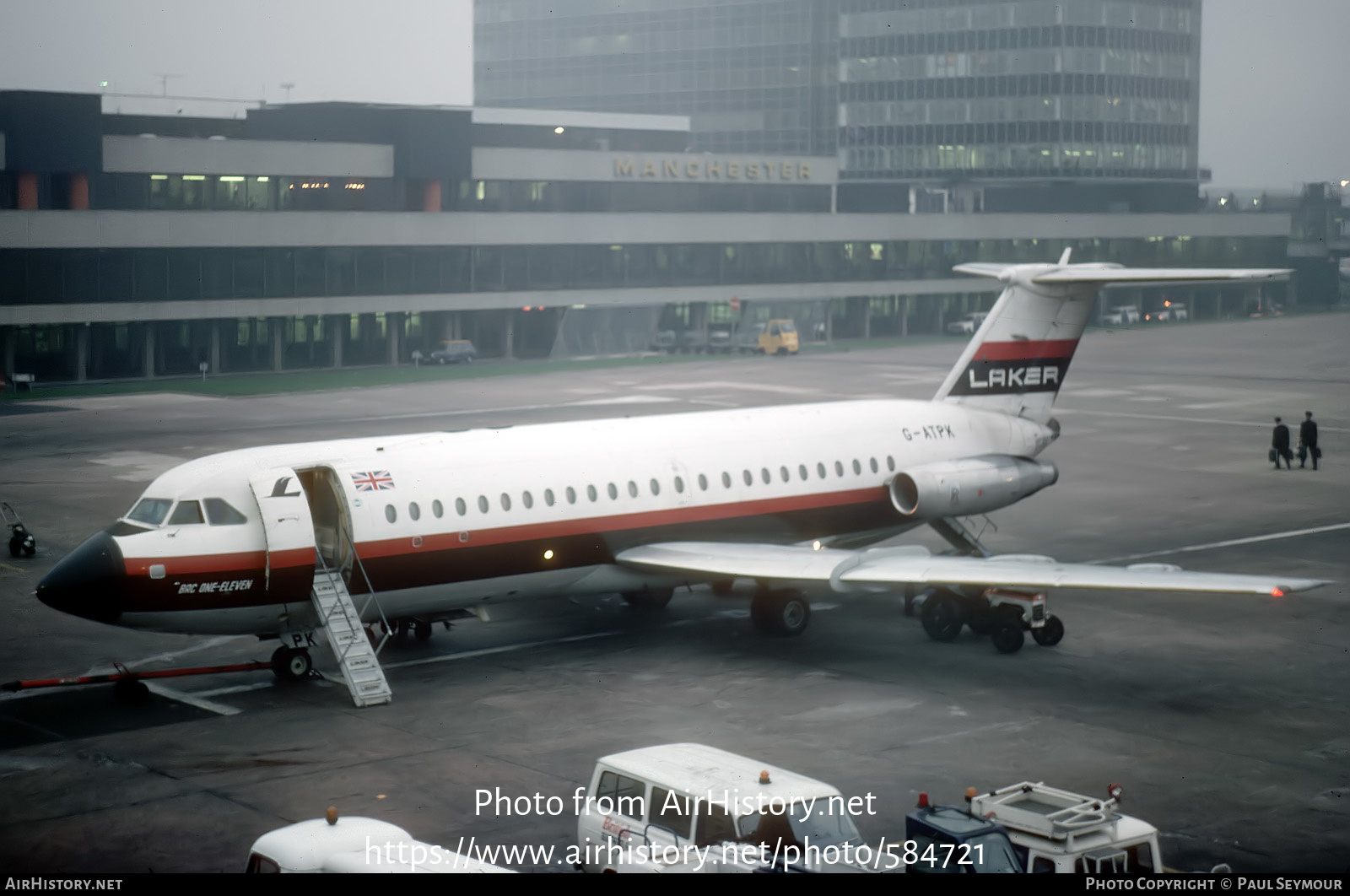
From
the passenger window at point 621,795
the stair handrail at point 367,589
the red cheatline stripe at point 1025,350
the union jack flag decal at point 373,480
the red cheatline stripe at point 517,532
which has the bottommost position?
the passenger window at point 621,795

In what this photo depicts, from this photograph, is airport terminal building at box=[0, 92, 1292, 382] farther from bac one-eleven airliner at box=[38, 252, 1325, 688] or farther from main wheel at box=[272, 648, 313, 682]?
main wheel at box=[272, 648, 313, 682]

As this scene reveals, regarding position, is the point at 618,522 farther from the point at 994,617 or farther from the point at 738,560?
the point at 994,617

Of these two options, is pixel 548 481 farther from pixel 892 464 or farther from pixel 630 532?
pixel 892 464

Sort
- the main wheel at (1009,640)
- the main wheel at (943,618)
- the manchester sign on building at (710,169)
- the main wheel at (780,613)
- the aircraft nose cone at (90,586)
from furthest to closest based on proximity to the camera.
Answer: the manchester sign on building at (710,169), the main wheel at (780,613), the main wheel at (943,618), the main wheel at (1009,640), the aircraft nose cone at (90,586)

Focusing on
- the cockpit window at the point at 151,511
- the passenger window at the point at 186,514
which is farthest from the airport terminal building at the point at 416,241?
the passenger window at the point at 186,514

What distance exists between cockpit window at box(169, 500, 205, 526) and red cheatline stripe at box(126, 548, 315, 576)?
684mm

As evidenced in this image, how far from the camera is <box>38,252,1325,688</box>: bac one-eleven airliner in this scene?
2577 centimetres

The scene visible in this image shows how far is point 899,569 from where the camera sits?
2770 cm

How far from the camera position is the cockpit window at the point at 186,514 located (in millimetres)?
25812

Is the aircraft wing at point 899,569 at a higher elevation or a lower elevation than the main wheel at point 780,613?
higher

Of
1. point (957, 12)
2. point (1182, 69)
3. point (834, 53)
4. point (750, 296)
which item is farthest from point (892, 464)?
point (834, 53)

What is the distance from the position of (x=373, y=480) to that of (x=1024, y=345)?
16.6 m

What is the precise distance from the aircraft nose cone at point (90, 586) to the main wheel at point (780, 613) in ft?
39.1

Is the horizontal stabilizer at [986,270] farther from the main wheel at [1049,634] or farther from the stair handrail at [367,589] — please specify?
the stair handrail at [367,589]
